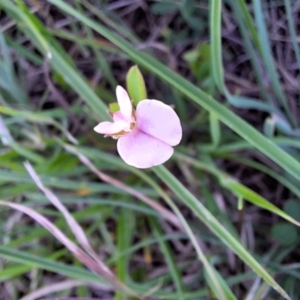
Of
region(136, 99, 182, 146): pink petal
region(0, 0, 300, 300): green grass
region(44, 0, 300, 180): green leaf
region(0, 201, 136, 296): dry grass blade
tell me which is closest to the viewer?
region(136, 99, 182, 146): pink petal

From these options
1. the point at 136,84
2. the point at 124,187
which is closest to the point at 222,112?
the point at 136,84

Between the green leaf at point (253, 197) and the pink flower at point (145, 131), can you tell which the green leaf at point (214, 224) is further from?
the pink flower at point (145, 131)

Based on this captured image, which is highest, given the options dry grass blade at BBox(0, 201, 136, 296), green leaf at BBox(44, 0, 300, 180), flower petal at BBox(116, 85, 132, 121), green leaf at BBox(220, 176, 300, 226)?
flower petal at BBox(116, 85, 132, 121)

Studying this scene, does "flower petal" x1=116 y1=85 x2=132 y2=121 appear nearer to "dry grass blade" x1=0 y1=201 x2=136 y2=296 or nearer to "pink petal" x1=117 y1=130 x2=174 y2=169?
"pink petal" x1=117 y1=130 x2=174 y2=169

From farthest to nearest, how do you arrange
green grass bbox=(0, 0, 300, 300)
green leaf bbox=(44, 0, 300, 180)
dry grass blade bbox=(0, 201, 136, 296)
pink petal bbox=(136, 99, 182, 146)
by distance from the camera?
1. green grass bbox=(0, 0, 300, 300)
2. dry grass blade bbox=(0, 201, 136, 296)
3. green leaf bbox=(44, 0, 300, 180)
4. pink petal bbox=(136, 99, 182, 146)

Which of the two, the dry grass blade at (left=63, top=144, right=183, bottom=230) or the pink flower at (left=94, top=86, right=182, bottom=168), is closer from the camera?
the pink flower at (left=94, top=86, right=182, bottom=168)

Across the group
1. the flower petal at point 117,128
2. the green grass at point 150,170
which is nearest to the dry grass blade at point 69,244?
the green grass at point 150,170

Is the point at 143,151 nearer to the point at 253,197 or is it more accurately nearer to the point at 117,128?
the point at 117,128

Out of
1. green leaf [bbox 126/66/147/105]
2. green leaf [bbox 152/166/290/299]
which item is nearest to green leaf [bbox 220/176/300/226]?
green leaf [bbox 152/166/290/299]
